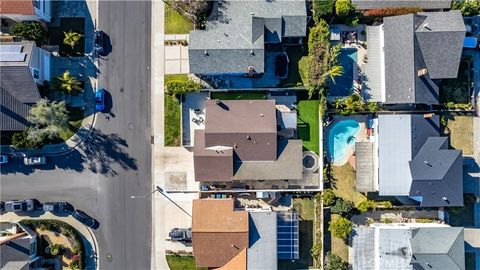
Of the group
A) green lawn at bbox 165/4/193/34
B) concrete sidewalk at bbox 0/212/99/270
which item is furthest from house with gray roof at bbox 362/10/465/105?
concrete sidewalk at bbox 0/212/99/270

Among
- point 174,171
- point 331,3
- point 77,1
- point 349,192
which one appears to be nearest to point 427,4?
point 331,3

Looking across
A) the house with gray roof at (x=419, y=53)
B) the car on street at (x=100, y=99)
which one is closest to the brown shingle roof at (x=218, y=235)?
the car on street at (x=100, y=99)

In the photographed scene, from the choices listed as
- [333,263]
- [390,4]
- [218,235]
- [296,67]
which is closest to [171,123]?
[218,235]

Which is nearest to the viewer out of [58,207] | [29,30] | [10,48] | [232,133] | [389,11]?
[10,48]

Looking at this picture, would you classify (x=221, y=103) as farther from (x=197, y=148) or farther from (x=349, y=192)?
(x=349, y=192)

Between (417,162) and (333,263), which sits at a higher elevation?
(417,162)

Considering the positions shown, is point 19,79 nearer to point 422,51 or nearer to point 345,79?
point 345,79

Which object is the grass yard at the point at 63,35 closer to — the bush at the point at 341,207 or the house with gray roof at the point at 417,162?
the bush at the point at 341,207
